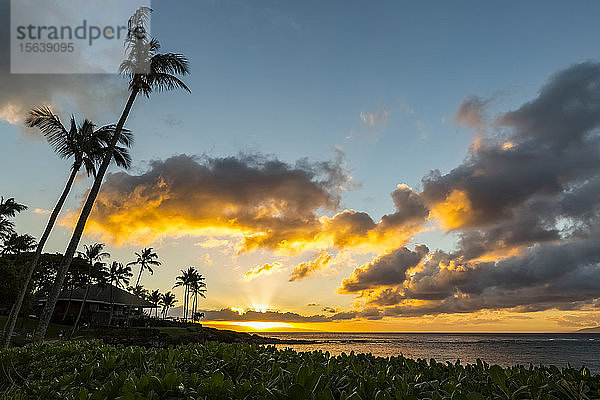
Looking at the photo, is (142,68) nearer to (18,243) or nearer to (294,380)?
(294,380)

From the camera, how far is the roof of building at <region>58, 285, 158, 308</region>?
53.2 meters

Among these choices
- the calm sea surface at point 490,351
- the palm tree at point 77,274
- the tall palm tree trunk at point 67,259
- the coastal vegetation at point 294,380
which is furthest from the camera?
the calm sea surface at point 490,351

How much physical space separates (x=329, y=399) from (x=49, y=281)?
195 feet

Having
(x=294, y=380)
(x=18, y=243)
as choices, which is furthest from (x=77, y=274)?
(x=294, y=380)

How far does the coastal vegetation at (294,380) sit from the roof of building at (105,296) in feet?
184

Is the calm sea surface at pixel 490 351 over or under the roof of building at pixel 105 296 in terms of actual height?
under

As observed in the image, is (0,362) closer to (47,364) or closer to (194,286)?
(47,364)

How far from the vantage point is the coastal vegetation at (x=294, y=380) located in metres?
2.00

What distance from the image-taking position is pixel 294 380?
1866 millimetres

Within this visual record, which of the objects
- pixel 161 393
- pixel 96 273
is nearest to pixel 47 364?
pixel 161 393

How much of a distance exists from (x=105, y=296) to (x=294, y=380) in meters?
64.2

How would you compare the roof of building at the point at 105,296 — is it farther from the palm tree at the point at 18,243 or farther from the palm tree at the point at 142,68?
the palm tree at the point at 142,68

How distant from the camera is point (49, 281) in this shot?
49.8m

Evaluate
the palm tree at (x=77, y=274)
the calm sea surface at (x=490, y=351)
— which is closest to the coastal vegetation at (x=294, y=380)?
the calm sea surface at (x=490, y=351)
